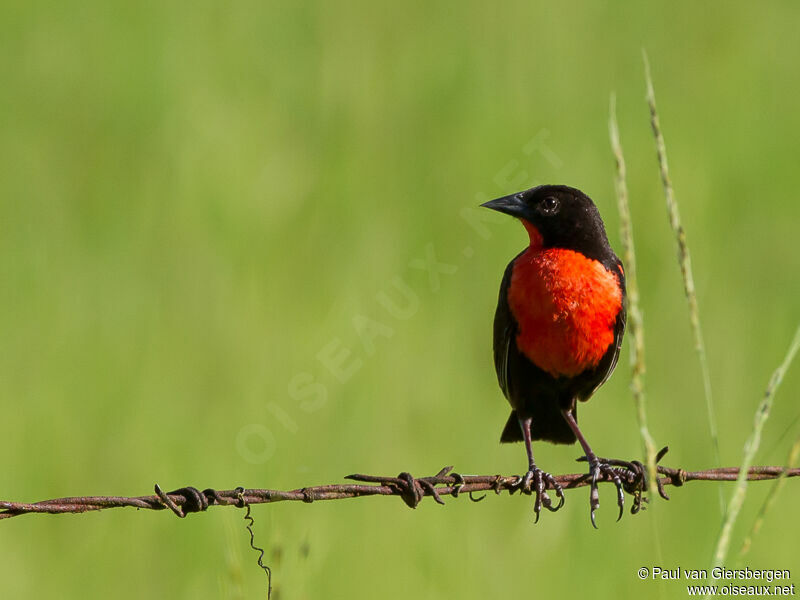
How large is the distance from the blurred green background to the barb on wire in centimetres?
102

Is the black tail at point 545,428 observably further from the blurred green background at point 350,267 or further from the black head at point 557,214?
the black head at point 557,214

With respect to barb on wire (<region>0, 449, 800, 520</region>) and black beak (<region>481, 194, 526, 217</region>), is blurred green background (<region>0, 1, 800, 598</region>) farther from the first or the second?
black beak (<region>481, 194, 526, 217</region>)

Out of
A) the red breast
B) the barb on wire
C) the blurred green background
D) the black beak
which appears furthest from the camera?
the blurred green background

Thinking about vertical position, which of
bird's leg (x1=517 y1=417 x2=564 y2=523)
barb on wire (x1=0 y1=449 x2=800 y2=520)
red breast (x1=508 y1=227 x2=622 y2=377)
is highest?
red breast (x1=508 y1=227 x2=622 y2=377)

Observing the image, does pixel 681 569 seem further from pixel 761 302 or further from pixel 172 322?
pixel 172 322

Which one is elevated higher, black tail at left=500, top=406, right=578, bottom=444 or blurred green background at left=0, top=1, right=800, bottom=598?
blurred green background at left=0, top=1, right=800, bottom=598

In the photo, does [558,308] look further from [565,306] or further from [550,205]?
[550,205]

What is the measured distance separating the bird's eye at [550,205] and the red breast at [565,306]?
0.15 m

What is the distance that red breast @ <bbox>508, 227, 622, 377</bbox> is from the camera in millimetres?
4449

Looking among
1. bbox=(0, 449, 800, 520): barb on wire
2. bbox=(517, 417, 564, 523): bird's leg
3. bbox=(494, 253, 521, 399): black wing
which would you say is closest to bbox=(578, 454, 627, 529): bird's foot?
bbox=(517, 417, 564, 523): bird's leg

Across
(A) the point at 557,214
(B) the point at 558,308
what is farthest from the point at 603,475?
(A) the point at 557,214

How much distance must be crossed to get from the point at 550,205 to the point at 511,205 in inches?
5.9

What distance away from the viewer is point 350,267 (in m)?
6.81

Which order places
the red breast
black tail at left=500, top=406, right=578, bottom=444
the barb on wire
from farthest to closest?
black tail at left=500, top=406, right=578, bottom=444 < the red breast < the barb on wire
